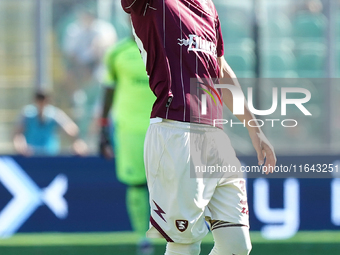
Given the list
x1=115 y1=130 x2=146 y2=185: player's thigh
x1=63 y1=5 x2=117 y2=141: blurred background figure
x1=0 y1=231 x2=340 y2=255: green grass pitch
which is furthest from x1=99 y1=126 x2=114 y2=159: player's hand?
x1=63 y1=5 x2=117 y2=141: blurred background figure

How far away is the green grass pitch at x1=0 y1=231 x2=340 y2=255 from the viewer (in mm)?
5156

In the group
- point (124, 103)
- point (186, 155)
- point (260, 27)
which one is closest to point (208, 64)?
point (186, 155)

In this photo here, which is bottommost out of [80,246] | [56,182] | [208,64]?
[80,246]

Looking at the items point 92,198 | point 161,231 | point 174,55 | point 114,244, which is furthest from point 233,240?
point 92,198

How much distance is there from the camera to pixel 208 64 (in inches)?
111

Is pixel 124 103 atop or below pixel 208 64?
below

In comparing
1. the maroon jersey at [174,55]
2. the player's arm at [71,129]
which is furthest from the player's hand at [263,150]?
the player's arm at [71,129]

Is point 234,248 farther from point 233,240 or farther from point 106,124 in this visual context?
point 106,124

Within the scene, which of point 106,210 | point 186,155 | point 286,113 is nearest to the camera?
point 186,155

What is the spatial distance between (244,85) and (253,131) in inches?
139

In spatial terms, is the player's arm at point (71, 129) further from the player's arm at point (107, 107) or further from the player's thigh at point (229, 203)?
the player's thigh at point (229, 203)

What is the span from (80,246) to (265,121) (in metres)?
2.46

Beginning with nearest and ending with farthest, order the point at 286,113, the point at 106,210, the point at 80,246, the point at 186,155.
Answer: the point at 186,155 < the point at 80,246 < the point at 106,210 < the point at 286,113

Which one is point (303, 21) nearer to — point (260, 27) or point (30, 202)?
point (260, 27)
